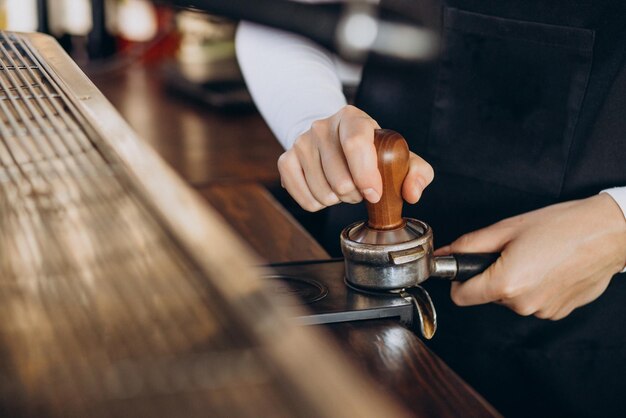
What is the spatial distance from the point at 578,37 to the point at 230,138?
2135mm

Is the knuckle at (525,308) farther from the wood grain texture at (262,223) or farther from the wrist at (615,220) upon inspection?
the wood grain texture at (262,223)

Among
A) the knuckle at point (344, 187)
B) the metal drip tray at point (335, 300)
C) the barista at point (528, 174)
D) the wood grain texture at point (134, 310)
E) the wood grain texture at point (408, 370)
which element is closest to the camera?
the wood grain texture at point (134, 310)

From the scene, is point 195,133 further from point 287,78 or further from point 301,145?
point 301,145

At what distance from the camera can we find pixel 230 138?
10.1ft

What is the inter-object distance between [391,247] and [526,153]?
1.44 ft

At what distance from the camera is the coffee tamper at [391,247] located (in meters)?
0.77

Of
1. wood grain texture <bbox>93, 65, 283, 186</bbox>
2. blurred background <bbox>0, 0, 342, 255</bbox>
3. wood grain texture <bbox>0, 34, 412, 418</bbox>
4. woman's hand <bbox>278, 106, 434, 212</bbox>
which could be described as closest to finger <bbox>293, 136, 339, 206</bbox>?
woman's hand <bbox>278, 106, 434, 212</bbox>

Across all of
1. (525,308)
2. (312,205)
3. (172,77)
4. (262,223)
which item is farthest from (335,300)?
(172,77)

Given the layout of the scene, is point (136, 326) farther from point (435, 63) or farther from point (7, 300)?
point (435, 63)

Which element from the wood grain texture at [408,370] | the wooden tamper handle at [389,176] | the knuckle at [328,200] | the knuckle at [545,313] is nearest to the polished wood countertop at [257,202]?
the wood grain texture at [408,370]

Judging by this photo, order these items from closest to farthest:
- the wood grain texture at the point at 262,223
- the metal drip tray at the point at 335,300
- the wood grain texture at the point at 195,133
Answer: the metal drip tray at the point at 335,300 < the wood grain texture at the point at 262,223 < the wood grain texture at the point at 195,133

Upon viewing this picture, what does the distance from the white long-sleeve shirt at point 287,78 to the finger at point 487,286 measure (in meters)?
0.39

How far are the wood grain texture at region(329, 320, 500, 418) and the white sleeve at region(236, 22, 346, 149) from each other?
50 centimetres

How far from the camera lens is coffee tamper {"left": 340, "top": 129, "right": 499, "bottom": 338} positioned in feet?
2.53
